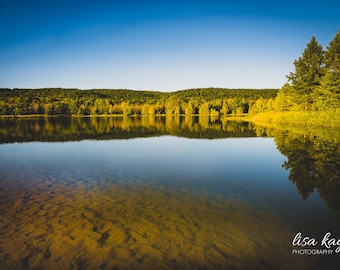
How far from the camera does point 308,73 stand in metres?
52.7

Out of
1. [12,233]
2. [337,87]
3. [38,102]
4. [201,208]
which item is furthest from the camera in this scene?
[38,102]

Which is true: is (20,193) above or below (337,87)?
below

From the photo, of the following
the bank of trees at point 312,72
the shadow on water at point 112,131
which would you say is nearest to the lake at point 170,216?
the shadow on water at point 112,131

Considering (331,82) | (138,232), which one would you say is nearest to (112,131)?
(331,82)

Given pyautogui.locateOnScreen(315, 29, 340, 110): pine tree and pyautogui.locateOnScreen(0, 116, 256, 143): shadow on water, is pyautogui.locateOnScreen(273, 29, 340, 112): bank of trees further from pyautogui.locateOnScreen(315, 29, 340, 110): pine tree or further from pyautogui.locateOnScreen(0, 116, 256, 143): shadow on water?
pyautogui.locateOnScreen(0, 116, 256, 143): shadow on water

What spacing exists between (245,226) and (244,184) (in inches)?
199

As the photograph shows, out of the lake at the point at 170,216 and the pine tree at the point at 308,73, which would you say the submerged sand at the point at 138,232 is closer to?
the lake at the point at 170,216

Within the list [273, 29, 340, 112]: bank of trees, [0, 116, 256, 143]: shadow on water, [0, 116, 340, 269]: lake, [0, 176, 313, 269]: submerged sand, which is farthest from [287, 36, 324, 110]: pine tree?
[0, 176, 313, 269]: submerged sand

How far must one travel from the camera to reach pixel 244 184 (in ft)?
43.5

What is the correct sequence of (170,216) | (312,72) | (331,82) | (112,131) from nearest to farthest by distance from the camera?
(170,216) < (331,82) < (112,131) < (312,72)

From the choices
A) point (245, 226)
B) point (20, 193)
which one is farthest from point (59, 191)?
point (245, 226)

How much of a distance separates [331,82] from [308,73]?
9.79 metres

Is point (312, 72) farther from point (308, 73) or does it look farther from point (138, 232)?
point (138, 232)

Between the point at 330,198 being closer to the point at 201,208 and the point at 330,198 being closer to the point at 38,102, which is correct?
the point at 201,208
